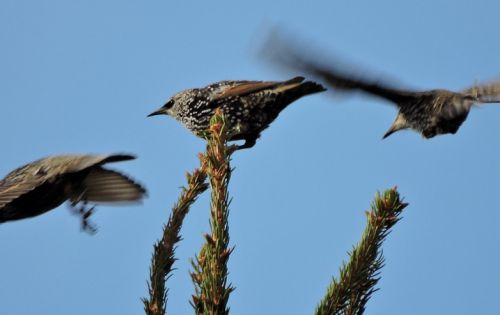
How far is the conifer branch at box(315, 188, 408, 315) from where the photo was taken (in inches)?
128

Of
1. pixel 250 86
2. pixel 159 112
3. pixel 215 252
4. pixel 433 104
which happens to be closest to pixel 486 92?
pixel 433 104

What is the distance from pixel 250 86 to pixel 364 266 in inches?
139

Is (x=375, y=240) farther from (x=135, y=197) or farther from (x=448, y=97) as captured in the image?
(x=448, y=97)

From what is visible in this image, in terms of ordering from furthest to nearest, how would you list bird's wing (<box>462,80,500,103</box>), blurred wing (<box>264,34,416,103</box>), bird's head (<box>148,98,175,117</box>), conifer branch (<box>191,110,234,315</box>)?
bird's head (<box>148,98,175,117</box>), bird's wing (<box>462,80,500,103</box>), blurred wing (<box>264,34,416,103</box>), conifer branch (<box>191,110,234,315</box>)

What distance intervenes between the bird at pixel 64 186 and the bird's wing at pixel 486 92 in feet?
10.2

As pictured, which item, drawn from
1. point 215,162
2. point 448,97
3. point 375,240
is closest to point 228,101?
point 448,97

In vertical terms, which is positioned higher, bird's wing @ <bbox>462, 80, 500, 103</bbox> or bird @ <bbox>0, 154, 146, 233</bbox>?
bird's wing @ <bbox>462, 80, 500, 103</bbox>

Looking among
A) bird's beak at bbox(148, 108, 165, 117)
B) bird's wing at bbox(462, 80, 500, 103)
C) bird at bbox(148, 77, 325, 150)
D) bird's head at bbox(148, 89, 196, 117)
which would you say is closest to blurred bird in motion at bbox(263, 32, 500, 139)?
bird's wing at bbox(462, 80, 500, 103)

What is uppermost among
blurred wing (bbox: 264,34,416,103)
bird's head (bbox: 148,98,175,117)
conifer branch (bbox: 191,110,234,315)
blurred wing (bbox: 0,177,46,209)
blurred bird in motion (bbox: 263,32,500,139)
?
blurred bird in motion (bbox: 263,32,500,139)

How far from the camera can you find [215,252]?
317cm

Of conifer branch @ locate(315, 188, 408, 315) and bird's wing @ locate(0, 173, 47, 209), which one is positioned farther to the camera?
bird's wing @ locate(0, 173, 47, 209)

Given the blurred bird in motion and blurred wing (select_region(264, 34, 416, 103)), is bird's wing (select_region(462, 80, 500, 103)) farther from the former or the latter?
blurred wing (select_region(264, 34, 416, 103))

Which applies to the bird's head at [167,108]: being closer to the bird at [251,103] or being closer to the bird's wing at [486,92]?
the bird at [251,103]

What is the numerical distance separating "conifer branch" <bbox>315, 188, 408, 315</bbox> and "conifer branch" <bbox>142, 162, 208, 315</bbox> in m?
0.70
